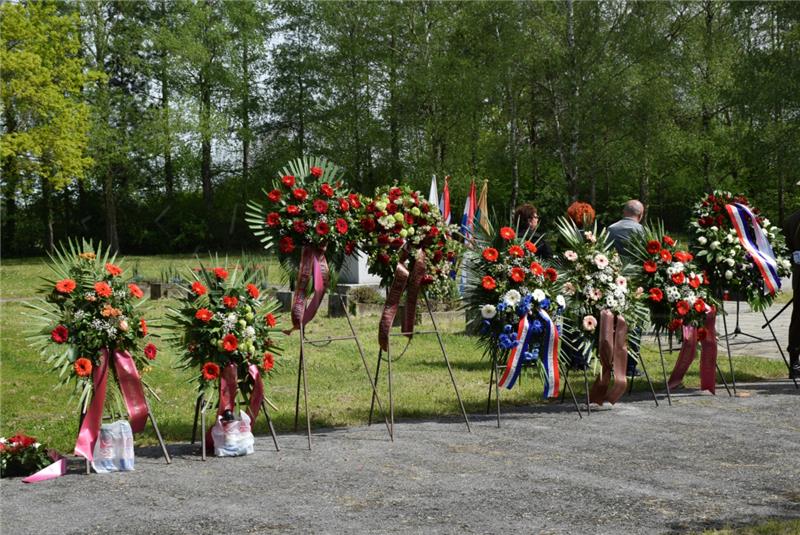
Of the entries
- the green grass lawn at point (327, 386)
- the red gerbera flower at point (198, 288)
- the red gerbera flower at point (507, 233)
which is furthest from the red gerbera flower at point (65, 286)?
the red gerbera flower at point (507, 233)

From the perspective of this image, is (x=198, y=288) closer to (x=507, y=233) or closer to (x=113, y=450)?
(x=113, y=450)

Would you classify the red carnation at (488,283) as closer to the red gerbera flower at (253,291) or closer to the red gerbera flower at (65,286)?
the red gerbera flower at (253,291)

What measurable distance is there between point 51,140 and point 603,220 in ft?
66.4

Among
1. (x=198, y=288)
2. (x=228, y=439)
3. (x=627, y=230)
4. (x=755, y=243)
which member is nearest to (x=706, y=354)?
(x=755, y=243)

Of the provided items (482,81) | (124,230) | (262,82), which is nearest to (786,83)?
(482,81)

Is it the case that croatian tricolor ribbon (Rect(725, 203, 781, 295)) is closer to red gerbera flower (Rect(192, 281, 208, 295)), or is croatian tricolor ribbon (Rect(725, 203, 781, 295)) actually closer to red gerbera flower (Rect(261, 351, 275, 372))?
red gerbera flower (Rect(261, 351, 275, 372))

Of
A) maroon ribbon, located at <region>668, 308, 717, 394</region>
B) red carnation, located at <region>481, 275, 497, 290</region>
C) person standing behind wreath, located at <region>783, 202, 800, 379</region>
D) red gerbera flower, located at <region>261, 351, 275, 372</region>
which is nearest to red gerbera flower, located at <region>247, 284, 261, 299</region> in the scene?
red gerbera flower, located at <region>261, 351, 275, 372</region>

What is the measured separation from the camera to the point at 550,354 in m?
8.14

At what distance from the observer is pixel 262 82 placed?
141 feet

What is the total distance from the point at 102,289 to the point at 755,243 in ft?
21.8

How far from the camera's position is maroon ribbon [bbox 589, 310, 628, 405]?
844 centimetres

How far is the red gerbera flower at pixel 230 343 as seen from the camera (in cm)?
670

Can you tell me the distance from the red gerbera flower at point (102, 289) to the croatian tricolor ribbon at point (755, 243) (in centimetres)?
632

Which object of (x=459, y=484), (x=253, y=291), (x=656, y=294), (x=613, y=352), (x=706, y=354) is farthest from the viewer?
(x=706, y=354)
